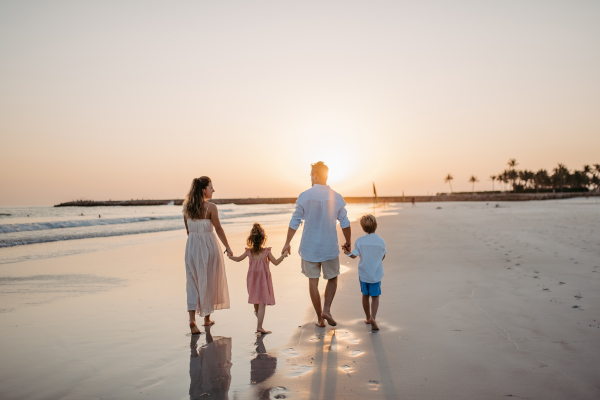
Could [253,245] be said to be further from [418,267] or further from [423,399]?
[418,267]

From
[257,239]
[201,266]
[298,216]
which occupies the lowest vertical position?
[201,266]

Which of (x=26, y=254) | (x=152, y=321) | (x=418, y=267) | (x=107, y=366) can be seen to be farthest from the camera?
(x=26, y=254)

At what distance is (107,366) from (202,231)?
187 centimetres

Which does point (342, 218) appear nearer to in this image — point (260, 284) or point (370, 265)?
point (370, 265)

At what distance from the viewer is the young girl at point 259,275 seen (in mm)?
4816

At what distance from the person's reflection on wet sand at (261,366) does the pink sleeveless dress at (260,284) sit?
766 mm

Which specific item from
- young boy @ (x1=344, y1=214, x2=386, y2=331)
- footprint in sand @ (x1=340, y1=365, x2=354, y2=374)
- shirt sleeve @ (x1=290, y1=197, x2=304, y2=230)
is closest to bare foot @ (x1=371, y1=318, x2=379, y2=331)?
young boy @ (x1=344, y1=214, x2=386, y2=331)

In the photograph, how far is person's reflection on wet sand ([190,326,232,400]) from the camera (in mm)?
3162

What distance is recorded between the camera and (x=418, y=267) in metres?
8.52

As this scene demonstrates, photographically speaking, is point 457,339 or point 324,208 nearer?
point 457,339

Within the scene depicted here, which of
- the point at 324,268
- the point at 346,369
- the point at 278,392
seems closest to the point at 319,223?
the point at 324,268

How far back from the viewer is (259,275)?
488 cm

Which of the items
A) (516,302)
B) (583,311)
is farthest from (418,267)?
(583,311)

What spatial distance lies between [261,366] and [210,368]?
1.65 feet
